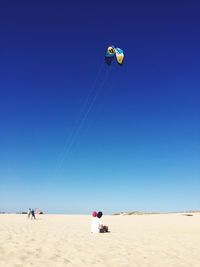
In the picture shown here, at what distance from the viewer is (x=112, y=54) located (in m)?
18.5

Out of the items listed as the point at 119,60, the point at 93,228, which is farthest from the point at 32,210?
the point at 119,60

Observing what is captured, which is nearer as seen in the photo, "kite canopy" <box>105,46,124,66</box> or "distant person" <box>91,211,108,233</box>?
"distant person" <box>91,211,108,233</box>

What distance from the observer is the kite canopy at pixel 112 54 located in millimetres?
16992

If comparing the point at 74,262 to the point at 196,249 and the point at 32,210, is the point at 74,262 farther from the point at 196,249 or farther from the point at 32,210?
the point at 32,210

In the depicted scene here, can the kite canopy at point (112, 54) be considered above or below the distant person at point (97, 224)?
above

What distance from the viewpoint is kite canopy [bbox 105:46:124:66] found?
669 inches

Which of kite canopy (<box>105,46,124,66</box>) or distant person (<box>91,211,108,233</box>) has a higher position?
Answer: kite canopy (<box>105,46,124,66</box>)

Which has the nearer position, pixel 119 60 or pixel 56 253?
pixel 56 253

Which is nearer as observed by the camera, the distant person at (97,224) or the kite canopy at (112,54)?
the distant person at (97,224)

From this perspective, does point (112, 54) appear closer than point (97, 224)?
No

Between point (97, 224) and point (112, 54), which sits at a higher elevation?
point (112, 54)

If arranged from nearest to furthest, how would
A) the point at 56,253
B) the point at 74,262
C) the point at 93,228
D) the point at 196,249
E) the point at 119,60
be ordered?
the point at 74,262 < the point at 56,253 < the point at 196,249 < the point at 93,228 < the point at 119,60

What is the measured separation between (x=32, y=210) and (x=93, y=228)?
16.4 meters

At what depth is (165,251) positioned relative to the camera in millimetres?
8188
